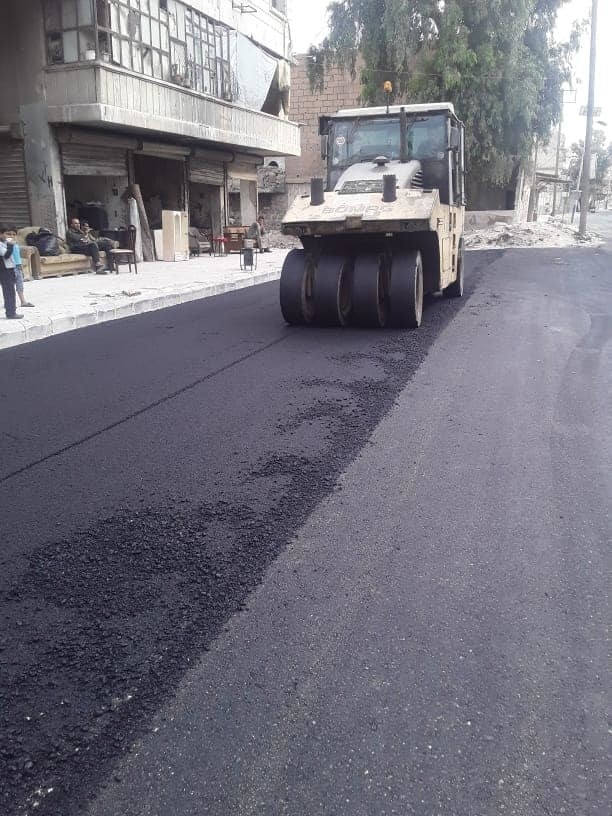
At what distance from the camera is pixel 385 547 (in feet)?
11.6

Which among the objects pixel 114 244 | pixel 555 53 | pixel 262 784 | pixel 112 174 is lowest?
pixel 262 784

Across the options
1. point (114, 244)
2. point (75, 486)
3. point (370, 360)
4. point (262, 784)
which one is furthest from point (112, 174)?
point (262, 784)

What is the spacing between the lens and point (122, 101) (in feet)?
56.2

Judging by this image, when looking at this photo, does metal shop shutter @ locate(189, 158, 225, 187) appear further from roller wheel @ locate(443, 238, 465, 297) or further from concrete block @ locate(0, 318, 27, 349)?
concrete block @ locate(0, 318, 27, 349)

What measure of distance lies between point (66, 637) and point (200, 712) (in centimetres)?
72

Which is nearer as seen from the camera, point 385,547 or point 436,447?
point 385,547

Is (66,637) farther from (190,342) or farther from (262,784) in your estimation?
(190,342)

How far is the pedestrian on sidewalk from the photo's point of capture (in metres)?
10.1

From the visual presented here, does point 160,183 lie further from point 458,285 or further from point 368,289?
point 368,289

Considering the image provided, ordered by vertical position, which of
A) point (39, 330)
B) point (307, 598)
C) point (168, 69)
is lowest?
point (307, 598)

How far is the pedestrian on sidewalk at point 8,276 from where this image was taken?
33.1 feet

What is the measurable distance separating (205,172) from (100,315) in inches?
590

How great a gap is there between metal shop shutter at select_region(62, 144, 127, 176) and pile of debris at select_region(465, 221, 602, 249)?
42.5 ft

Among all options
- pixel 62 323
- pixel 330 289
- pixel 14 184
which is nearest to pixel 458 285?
pixel 330 289
